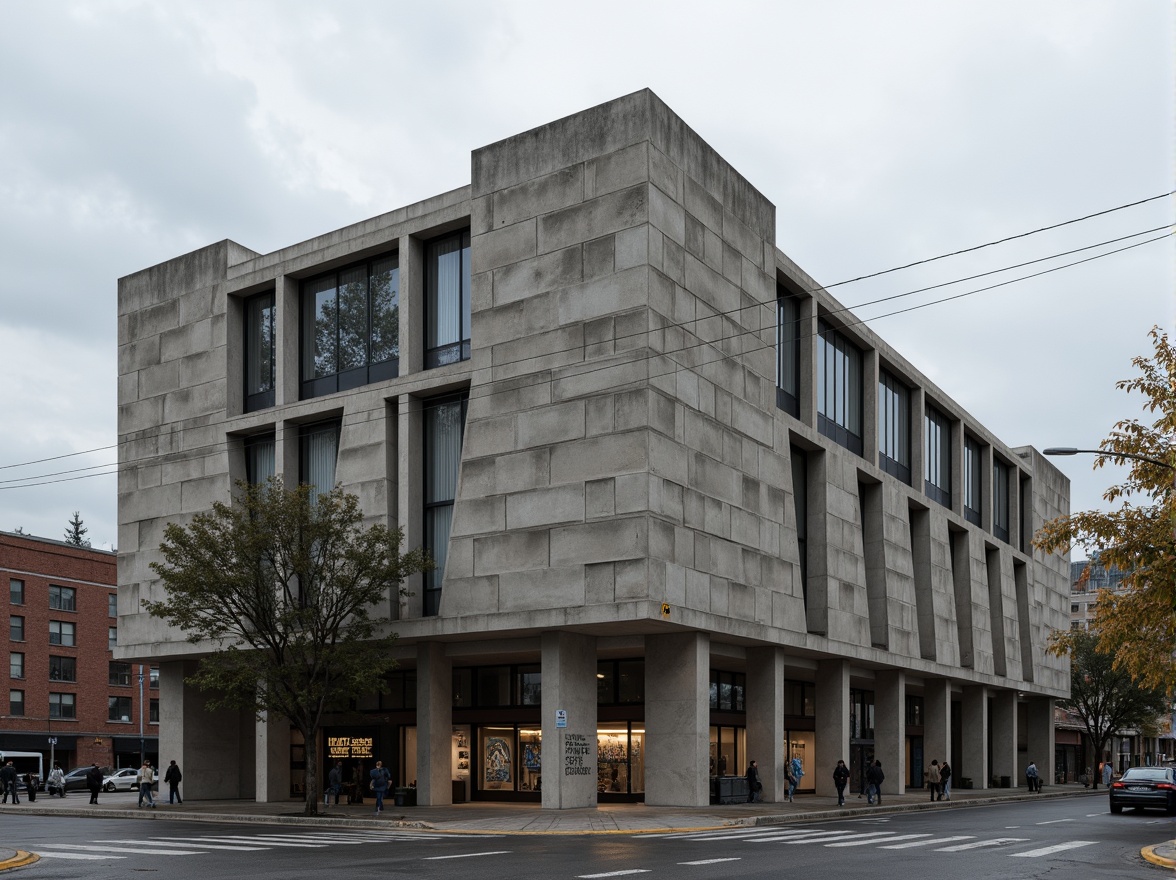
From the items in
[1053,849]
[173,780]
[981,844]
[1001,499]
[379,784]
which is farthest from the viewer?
[1001,499]

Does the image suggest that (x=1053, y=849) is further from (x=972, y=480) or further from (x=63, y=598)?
(x=63, y=598)

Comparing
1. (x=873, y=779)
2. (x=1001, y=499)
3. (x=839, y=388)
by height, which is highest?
(x=839, y=388)

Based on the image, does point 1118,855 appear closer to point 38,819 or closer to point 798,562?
point 798,562

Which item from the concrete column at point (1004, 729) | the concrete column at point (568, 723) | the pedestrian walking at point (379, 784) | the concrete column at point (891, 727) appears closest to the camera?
the concrete column at point (568, 723)

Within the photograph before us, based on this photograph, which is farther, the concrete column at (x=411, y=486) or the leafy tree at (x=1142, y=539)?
the concrete column at (x=411, y=486)

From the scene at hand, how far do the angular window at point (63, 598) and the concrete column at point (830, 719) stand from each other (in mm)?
52671

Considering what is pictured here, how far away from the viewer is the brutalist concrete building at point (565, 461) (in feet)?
121

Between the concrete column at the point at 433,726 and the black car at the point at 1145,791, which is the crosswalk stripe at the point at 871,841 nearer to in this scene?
the black car at the point at 1145,791

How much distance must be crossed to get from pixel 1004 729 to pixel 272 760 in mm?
43083

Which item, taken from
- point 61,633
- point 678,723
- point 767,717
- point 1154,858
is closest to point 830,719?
point 767,717

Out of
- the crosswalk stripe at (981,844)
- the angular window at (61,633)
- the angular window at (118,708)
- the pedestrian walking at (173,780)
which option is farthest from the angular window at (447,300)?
the angular window at (118,708)

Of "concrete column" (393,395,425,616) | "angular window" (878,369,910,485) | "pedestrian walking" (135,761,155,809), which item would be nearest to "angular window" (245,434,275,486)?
"concrete column" (393,395,425,616)

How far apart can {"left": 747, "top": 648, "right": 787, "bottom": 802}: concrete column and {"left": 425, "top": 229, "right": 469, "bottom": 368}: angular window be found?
568 inches

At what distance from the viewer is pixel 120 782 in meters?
66.6
